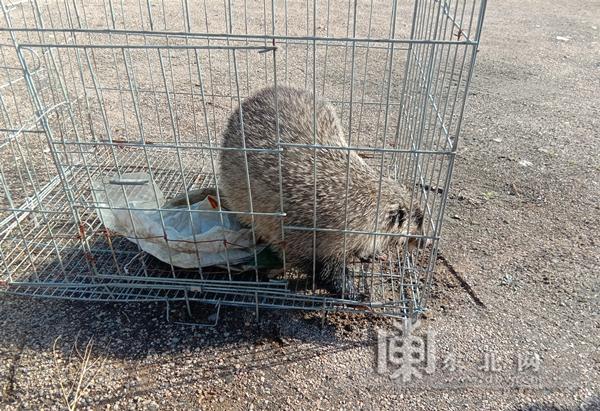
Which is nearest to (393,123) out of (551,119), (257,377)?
(551,119)

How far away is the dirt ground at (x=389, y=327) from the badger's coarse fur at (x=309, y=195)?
19.9 inches

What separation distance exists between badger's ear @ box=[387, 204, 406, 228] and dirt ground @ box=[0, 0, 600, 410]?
25.7 inches

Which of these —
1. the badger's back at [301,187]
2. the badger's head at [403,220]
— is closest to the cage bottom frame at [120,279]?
the badger's head at [403,220]

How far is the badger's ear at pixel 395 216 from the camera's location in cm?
351

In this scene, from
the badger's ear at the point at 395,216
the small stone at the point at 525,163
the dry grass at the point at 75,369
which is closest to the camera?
the dry grass at the point at 75,369

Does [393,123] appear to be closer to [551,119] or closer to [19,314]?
[551,119]

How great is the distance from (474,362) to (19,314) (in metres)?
3.10

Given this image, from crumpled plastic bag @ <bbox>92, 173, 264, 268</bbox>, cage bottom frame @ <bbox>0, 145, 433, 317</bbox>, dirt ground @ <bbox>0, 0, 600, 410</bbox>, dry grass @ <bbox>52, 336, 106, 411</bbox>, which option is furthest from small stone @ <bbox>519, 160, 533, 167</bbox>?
dry grass @ <bbox>52, 336, 106, 411</bbox>

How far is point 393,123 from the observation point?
239 inches

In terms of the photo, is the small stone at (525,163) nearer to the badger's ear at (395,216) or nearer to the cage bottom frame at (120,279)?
the cage bottom frame at (120,279)

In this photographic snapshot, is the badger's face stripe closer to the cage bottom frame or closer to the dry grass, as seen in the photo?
the cage bottom frame

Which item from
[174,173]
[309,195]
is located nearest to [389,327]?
[309,195]

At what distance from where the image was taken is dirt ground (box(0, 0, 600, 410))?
2947 millimetres

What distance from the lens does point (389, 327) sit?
135 inches
